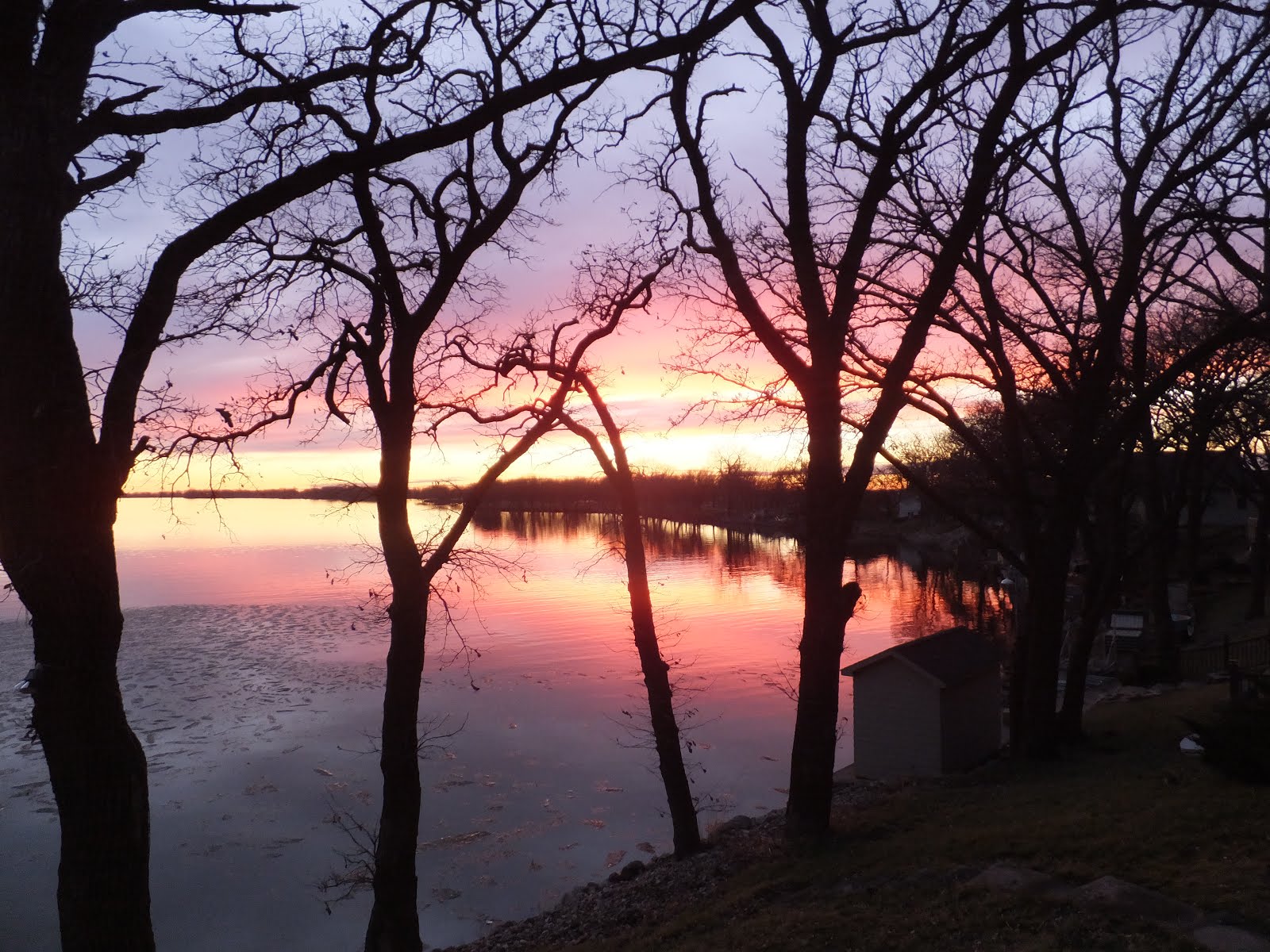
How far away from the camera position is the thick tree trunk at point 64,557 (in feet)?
14.4

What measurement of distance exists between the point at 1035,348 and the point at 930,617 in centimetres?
2854

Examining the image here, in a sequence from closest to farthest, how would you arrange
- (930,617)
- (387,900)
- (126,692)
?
(387,900), (126,692), (930,617)

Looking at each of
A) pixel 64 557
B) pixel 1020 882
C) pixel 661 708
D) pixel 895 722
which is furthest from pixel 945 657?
pixel 64 557

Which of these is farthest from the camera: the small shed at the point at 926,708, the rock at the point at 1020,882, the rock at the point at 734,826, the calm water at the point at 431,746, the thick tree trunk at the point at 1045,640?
the small shed at the point at 926,708

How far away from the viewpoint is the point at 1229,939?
553cm

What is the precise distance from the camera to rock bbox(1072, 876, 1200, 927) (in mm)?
5973

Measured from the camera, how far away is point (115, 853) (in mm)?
4539

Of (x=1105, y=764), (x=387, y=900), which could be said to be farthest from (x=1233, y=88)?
(x=387, y=900)

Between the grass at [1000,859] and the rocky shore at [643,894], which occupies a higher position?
the grass at [1000,859]

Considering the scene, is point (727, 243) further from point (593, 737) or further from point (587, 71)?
point (593, 737)

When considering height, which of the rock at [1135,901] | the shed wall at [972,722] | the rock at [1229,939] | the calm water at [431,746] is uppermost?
the rock at [1229,939]

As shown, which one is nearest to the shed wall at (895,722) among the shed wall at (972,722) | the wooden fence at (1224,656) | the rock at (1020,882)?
the shed wall at (972,722)

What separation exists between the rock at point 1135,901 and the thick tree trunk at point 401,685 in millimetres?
5902

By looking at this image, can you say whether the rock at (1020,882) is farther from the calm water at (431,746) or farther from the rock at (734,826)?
the rock at (734,826)
